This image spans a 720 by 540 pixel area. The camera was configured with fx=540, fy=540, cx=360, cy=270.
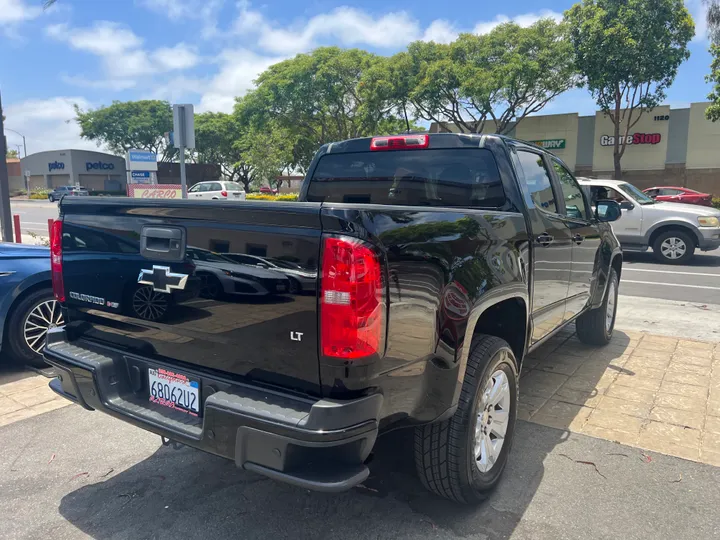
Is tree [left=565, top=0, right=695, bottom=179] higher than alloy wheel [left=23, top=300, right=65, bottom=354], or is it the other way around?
tree [left=565, top=0, right=695, bottom=179]

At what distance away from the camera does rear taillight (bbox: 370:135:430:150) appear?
3730mm

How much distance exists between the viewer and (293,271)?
6.81 ft

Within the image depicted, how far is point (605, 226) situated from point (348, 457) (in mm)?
4138

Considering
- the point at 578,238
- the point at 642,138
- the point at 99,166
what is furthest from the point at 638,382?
the point at 99,166

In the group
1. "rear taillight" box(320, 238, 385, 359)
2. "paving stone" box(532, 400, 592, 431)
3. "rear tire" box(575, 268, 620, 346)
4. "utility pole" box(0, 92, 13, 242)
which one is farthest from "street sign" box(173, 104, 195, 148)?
"rear taillight" box(320, 238, 385, 359)

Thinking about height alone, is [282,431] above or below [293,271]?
below

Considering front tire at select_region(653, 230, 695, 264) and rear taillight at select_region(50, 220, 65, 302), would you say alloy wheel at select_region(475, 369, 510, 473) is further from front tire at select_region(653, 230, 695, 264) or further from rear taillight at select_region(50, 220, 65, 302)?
front tire at select_region(653, 230, 695, 264)

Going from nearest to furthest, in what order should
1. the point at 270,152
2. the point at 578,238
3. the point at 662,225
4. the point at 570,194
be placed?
the point at 578,238, the point at 570,194, the point at 662,225, the point at 270,152

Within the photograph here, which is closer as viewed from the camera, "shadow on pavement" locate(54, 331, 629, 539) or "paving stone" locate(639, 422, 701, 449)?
"shadow on pavement" locate(54, 331, 629, 539)

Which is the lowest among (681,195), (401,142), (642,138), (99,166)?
(681,195)

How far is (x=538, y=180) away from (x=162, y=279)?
2690mm

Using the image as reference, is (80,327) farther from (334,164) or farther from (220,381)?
(334,164)

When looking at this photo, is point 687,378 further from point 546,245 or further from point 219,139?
point 219,139

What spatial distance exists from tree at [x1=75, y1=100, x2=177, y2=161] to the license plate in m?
54.0
